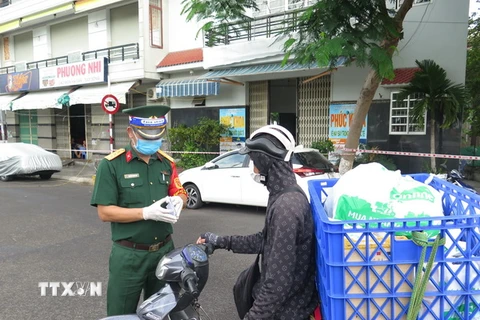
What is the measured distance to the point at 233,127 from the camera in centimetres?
1283

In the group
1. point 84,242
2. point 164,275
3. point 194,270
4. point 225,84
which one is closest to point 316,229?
point 194,270

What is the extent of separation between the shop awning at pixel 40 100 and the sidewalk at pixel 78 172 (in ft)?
8.71

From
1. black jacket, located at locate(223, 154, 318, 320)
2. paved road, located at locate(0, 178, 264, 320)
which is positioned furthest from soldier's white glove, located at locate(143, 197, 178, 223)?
paved road, located at locate(0, 178, 264, 320)

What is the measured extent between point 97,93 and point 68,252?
10957 mm

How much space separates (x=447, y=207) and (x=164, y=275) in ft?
4.93

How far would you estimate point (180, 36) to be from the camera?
14.3 m

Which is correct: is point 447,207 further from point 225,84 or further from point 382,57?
point 225,84

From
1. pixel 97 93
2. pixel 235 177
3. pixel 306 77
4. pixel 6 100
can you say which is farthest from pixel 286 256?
pixel 6 100

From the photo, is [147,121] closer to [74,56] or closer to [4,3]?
[74,56]

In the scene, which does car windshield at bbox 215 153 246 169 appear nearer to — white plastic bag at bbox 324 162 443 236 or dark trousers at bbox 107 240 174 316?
dark trousers at bbox 107 240 174 316

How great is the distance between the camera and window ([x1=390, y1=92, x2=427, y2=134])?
9359 mm

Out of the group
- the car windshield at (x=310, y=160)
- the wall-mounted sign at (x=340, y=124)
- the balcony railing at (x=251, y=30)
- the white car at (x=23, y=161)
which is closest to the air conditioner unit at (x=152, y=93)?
the balcony railing at (x=251, y=30)

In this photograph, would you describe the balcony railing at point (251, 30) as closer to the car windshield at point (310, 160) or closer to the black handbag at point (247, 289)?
the car windshield at point (310, 160)

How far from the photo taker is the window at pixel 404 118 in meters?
9.36
